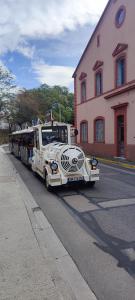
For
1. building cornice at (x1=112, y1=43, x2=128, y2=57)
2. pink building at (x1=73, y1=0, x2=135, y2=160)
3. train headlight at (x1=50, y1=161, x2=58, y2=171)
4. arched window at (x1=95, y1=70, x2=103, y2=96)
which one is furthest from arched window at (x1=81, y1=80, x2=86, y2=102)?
train headlight at (x1=50, y1=161, x2=58, y2=171)

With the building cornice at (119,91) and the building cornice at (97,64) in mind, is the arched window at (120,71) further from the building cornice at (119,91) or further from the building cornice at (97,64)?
the building cornice at (97,64)

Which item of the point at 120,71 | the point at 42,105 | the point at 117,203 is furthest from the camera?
the point at 42,105

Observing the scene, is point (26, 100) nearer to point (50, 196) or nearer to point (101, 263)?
point (50, 196)

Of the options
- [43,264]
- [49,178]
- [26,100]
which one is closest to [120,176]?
[49,178]

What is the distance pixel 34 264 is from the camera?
3830 mm

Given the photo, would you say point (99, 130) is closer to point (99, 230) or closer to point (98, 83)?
point (98, 83)

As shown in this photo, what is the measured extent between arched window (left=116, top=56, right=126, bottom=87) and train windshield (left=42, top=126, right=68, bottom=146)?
828 centimetres

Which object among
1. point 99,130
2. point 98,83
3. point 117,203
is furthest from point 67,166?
point 98,83

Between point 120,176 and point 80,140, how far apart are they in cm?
1441

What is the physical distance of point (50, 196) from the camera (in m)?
8.52

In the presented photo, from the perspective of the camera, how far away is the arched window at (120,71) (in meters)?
18.0

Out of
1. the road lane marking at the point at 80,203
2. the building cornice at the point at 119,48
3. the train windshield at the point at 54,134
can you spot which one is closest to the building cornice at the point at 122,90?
the building cornice at the point at 119,48

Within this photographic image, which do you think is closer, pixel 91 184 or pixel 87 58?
pixel 91 184

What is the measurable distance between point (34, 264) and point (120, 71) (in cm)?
1678
